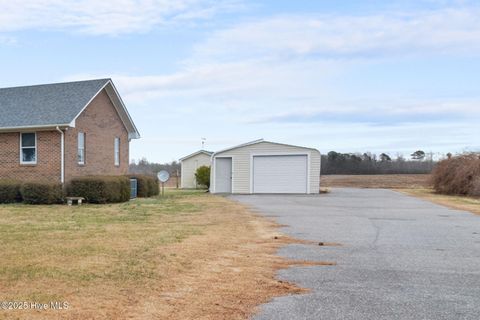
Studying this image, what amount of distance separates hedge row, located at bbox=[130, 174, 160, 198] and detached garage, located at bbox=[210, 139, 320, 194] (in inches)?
200

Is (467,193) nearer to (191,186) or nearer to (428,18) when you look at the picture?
(428,18)

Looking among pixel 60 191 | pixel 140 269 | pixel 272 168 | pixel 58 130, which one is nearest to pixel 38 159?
pixel 58 130

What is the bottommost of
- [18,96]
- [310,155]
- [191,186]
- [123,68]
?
[191,186]

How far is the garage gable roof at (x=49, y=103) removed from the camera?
19547 mm

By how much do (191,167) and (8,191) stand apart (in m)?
22.5

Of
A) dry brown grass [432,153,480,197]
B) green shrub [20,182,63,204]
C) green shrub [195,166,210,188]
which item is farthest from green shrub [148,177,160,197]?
dry brown grass [432,153,480,197]

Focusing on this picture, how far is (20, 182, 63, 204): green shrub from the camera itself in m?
17.6

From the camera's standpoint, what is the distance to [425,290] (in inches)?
219

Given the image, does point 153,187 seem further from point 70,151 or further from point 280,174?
point 280,174

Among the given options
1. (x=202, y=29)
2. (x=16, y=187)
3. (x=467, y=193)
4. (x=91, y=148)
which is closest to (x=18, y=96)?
(x=91, y=148)

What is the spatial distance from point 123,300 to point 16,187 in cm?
1517

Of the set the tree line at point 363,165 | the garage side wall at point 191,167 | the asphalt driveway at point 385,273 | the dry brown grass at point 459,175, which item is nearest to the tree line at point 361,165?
the tree line at point 363,165

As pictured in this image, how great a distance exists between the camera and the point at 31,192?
17609 millimetres

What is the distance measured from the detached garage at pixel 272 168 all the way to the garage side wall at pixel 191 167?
10950 mm
